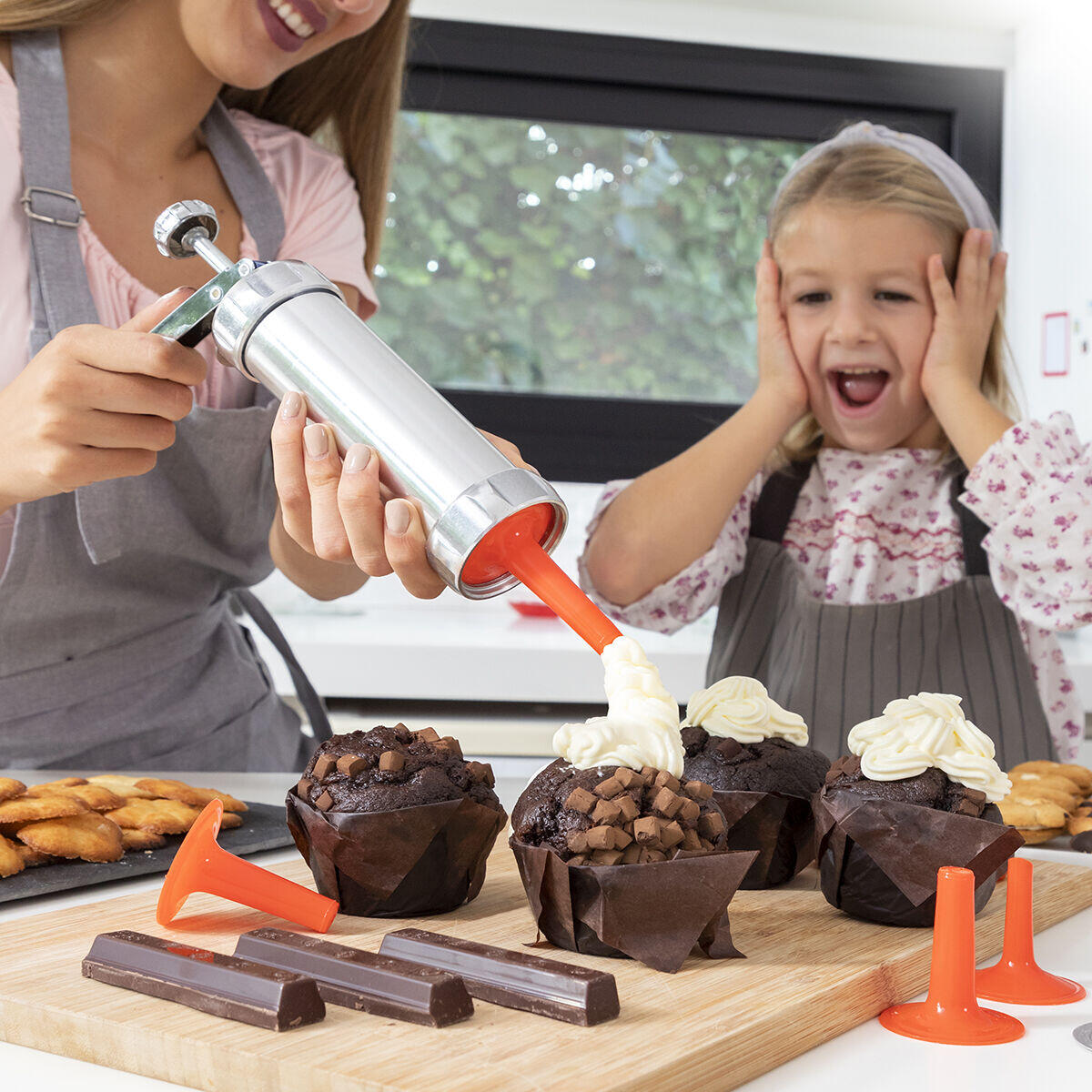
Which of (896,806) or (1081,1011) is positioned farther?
(896,806)

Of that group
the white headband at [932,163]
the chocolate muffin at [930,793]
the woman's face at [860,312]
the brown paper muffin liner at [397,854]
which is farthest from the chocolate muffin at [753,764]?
the white headband at [932,163]

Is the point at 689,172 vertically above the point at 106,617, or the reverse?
the point at 689,172

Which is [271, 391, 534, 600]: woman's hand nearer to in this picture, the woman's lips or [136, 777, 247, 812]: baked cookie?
[136, 777, 247, 812]: baked cookie

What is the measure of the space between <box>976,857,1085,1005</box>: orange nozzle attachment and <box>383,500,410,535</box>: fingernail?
0.44 meters

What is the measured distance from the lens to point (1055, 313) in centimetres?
300

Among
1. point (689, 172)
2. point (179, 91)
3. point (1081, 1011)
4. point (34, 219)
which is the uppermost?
point (689, 172)

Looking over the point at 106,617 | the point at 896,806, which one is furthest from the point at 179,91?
the point at 896,806

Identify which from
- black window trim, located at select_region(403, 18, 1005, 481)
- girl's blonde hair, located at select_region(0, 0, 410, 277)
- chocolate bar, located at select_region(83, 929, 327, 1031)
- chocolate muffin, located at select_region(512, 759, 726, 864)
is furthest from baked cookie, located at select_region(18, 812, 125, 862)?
black window trim, located at select_region(403, 18, 1005, 481)

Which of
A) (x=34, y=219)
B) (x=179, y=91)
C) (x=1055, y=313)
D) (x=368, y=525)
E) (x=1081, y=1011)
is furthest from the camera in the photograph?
(x=1055, y=313)

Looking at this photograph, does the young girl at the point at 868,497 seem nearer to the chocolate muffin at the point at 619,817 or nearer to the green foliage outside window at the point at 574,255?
the chocolate muffin at the point at 619,817

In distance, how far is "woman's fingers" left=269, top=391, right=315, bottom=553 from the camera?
2.79ft

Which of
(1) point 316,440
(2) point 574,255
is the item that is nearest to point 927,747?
(1) point 316,440

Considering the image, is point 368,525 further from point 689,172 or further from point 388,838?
point 689,172

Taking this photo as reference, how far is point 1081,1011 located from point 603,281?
2.55 metres
